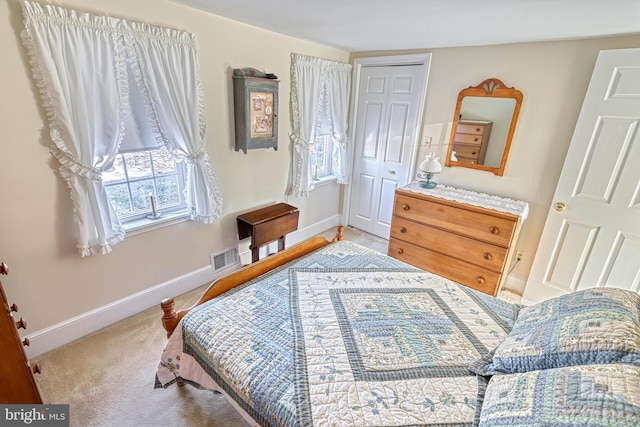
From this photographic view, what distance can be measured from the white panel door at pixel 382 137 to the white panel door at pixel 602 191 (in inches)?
54.4

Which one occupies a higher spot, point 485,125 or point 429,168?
point 485,125

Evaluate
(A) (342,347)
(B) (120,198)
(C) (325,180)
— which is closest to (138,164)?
(B) (120,198)

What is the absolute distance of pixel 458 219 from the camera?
8.33 ft

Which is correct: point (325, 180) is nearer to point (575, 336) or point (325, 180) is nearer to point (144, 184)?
point (144, 184)

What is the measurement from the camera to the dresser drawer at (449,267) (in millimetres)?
2508

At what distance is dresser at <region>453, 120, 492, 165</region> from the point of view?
273 cm

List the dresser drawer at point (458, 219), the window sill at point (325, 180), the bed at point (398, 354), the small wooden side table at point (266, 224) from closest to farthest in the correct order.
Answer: the bed at point (398, 354), the dresser drawer at point (458, 219), the small wooden side table at point (266, 224), the window sill at point (325, 180)

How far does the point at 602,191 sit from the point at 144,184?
3398mm

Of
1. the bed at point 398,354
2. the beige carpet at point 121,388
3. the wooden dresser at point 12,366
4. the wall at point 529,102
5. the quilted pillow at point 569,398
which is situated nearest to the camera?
the quilted pillow at point 569,398

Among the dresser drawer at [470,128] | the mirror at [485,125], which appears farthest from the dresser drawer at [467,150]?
the dresser drawer at [470,128]

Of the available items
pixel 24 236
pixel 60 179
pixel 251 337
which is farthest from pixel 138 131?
pixel 251 337

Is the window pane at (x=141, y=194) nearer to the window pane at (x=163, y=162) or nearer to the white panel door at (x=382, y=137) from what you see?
the window pane at (x=163, y=162)

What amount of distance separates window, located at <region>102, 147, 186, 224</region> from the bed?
3.53 ft

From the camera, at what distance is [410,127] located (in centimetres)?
323
